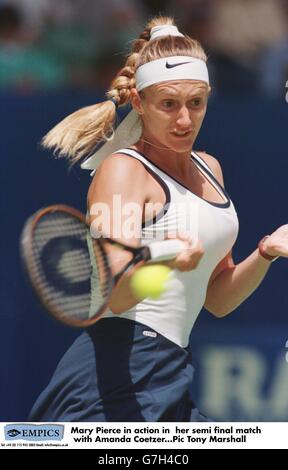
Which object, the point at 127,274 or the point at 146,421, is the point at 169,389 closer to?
the point at 146,421

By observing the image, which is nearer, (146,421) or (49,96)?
(146,421)

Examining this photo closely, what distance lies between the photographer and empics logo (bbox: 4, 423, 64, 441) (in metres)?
2.74

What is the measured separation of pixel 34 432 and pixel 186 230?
0.81 metres

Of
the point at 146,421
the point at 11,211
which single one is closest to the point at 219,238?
the point at 146,421

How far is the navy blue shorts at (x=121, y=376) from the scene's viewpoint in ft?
8.10

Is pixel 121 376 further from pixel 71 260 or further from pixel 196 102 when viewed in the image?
pixel 196 102

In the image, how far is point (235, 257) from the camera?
3381mm

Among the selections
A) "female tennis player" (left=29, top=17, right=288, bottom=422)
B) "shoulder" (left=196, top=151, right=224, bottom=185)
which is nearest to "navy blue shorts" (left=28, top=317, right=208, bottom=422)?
"female tennis player" (left=29, top=17, right=288, bottom=422)

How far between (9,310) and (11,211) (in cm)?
34

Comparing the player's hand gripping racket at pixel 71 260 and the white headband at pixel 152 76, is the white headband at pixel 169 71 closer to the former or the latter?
the white headband at pixel 152 76

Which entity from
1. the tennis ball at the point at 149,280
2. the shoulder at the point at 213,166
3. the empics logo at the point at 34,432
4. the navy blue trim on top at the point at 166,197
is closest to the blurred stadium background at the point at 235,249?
the empics logo at the point at 34,432

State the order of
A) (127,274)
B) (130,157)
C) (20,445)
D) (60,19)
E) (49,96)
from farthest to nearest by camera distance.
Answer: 1. (60,19)
2. (49,96)
3. (20,445)
4. (130,157)
5. (127,274)

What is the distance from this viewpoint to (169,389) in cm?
251

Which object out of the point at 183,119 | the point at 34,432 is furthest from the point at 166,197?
the point at 34,432
